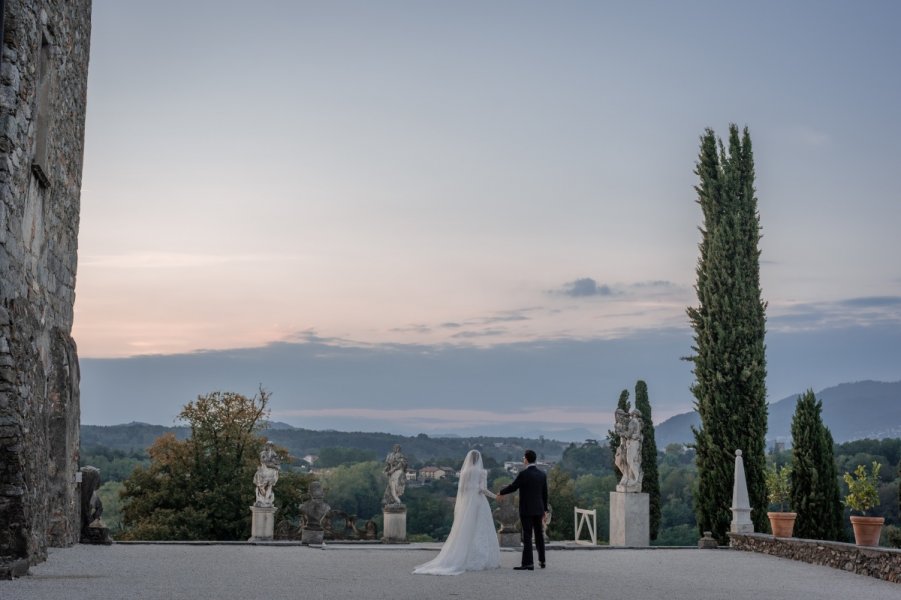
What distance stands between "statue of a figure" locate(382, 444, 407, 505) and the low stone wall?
7.02m

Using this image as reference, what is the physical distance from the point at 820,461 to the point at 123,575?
16592mm

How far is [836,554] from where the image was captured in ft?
52.3

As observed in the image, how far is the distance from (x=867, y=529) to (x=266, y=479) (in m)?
12.4

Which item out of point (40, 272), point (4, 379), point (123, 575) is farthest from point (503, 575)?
point (40, 272)

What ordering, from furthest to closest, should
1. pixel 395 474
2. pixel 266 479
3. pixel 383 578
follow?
pixel 266 479, pixel 395 474, pixel 383 578

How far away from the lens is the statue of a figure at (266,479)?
2198 cm

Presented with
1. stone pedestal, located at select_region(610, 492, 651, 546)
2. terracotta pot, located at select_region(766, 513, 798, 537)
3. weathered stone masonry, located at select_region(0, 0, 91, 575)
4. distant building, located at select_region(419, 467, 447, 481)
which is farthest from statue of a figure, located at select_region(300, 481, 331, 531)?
distant building, located at select_region(419, 467, 447, 481)

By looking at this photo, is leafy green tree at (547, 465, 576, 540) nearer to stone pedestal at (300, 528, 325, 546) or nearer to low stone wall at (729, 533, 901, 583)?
stone pedestal at (300, 528, 325, 546)

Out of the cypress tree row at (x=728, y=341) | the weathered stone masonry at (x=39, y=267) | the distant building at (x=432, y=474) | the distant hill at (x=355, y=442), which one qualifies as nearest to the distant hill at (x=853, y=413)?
the distant hill at (x=355, y=442)

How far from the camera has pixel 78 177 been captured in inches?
707

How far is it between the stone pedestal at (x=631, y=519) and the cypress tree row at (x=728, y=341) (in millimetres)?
3468

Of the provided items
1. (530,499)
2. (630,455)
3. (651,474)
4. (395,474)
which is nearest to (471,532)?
(530,499)

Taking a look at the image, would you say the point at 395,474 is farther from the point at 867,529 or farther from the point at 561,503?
the point at 561,503

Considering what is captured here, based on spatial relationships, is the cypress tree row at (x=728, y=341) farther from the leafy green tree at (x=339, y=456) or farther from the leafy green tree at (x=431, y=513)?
the leafy green tree at (x=339, y=456)
